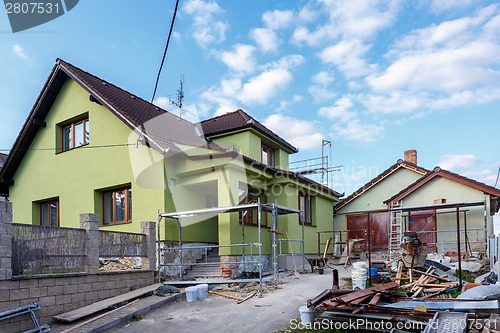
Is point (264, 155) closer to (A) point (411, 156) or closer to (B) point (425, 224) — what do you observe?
(B) point (425, 224)

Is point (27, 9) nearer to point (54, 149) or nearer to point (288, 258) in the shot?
point (54, 149)

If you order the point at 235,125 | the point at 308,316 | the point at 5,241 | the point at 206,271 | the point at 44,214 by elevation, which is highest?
the point at 235,125

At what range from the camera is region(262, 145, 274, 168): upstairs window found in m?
17.6

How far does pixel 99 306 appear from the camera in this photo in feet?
30.0

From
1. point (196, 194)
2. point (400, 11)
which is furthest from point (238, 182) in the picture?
point (400, 11)

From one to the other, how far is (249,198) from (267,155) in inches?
137

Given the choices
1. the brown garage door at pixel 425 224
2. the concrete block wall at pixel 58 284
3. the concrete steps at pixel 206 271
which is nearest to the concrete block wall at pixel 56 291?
the concrete block wall at pixel 58 284

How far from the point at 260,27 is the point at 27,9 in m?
5.54

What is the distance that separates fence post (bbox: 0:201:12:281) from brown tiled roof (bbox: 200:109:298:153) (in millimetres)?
9476

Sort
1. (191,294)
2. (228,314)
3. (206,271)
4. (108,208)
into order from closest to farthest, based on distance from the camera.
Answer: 1. (228,314)
2. (191,294)
3. (206,271)
4. (108,208)

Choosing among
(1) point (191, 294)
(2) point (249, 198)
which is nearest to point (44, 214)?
(2) point (249, 198)

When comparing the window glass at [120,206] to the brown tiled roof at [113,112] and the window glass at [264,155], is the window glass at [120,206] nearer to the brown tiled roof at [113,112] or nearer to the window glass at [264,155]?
the brown tiled roof at [113,112]

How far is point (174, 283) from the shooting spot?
11305 mm

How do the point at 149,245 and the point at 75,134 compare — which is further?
the point at 75,134
